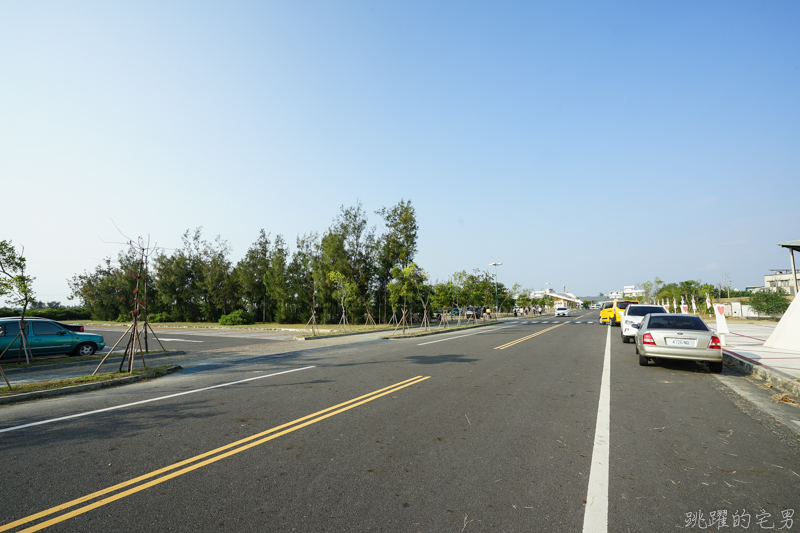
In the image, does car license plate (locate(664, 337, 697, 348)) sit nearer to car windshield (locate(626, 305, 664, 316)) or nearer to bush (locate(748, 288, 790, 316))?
car windshield (locate(626, 305, 664, 316))

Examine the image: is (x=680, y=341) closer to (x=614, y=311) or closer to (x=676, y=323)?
(x=676, y=323)

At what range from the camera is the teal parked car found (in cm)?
1452

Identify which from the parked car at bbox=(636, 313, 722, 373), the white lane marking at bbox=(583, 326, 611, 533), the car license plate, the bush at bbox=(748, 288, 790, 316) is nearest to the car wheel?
the white lane marking at bbox=(583, 326, 611, 533)

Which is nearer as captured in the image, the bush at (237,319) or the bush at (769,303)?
the bush at (769,303)

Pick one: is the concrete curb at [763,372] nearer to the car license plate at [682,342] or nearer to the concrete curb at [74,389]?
the car license plate at [682,342]

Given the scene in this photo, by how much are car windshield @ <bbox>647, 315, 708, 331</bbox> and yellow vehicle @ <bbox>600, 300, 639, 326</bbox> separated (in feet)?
58.2

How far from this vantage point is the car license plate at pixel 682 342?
10.8 metres

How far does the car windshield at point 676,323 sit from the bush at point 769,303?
3165cm

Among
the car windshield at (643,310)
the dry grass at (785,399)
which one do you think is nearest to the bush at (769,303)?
the car windshield at (643,310)

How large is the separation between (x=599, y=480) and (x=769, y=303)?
138ft

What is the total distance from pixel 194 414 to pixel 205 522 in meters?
3.88

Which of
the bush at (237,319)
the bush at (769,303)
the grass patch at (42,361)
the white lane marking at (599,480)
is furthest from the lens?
the bush at (237,319)

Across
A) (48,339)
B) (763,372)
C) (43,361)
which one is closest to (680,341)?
(763,372)

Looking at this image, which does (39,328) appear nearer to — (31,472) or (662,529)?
(31,472)
